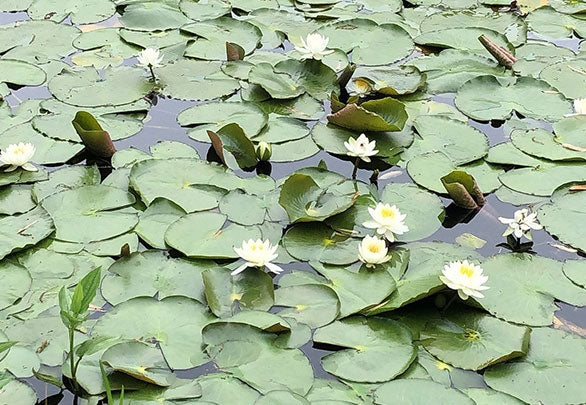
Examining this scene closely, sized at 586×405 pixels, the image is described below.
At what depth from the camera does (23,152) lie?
120 inches

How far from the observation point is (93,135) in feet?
10.2

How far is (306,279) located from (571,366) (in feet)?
2.77

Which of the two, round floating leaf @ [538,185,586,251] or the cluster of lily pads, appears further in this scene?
round floating leaf @ [538,185,586,251]

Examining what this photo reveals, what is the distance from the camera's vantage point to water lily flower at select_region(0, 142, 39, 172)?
3016 mm

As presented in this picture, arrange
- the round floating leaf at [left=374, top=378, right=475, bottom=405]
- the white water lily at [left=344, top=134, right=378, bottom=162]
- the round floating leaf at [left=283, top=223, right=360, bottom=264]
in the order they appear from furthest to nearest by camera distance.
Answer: the white water lily at [left=344, top=134, right=378, bottom=162], the round floating leaf at [left=283, top=223, right=360, bottom=264], the round floating leaf at [left=374, top=378, right=475, bottom=405]

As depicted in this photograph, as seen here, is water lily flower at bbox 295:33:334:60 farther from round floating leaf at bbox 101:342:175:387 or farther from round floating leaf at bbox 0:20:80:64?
round floating leaf at bbox 101:342:175:387

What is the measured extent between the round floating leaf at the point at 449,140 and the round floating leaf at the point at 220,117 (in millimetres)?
657

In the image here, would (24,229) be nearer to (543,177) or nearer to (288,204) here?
(288,204)

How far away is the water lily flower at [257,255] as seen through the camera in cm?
246

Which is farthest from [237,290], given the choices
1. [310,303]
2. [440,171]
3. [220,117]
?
[220,117]

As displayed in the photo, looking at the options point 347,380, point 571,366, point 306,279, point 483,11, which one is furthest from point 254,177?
point 483,11

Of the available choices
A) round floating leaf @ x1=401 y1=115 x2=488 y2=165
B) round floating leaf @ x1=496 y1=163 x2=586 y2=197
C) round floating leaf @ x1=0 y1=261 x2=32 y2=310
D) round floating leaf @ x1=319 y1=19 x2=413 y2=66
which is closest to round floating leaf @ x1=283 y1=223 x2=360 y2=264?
round floating leaf @ x1=401 y1=115 x2=488 y2=165

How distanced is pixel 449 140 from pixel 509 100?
1.61ft

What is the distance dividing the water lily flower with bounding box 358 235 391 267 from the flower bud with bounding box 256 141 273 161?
72cm
